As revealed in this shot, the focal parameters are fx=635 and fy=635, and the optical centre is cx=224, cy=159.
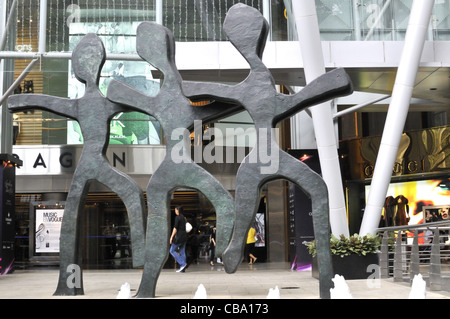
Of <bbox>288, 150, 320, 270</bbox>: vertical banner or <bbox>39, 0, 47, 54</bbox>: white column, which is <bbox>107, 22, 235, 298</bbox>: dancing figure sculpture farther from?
<bbox>288, 150, 320, 270</bbox>: vertical banner

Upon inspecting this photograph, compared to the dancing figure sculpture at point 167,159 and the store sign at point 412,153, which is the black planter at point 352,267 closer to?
the dancing figure sculpture at point 167,159

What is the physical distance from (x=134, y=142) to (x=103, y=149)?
554 inches

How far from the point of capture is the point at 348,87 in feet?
31.2

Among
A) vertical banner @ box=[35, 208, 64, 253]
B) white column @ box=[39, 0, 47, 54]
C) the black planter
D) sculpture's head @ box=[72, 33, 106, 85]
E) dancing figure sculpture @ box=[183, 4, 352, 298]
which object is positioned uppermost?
white column @ box=[39, 0, 47, 54]

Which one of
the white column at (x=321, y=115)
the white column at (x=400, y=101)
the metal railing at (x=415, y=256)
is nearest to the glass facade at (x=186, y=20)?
the white column at (x=400, y=101)

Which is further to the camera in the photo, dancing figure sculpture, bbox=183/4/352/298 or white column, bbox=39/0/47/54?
white column, bbox=39/0/47/54

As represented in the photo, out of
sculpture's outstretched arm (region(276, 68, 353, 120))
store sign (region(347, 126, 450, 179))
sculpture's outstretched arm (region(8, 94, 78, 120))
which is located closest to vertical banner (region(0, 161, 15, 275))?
sculpture's outstretched arm (region(8, 94, 78, 120))

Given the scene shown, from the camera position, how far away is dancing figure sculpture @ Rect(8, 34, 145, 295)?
1055cm

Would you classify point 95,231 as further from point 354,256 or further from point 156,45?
point 156,45

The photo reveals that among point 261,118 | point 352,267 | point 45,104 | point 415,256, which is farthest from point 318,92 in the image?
point 352,267

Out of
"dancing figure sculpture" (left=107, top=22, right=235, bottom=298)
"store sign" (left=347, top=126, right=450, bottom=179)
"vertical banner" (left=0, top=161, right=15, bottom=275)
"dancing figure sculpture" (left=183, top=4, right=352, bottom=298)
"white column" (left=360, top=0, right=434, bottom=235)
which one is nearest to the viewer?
"dancing figure sculpture" (left=183, top=4, right=352, bottom=298)

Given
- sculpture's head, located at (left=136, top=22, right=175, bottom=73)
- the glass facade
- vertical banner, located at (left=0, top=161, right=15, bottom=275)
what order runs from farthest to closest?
vertical banner, located at (left=0, top=161, right=15, bottom=275), the glass facade, sculpture's head, located at (left=136, top=22, right=175, bottom=73)

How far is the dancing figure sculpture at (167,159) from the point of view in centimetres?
1009

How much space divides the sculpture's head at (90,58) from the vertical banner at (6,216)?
336 inches
